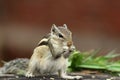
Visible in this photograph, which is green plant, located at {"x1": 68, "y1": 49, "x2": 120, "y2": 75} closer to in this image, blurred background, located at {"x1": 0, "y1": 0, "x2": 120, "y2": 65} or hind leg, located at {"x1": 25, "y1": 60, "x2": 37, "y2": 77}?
hind leg, located at {"x1": 25, "y1": 60, "x2": 37, "y2": 77}

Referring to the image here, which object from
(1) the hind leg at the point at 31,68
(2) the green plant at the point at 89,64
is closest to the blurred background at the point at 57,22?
(2) the green plant at the point at 89,64

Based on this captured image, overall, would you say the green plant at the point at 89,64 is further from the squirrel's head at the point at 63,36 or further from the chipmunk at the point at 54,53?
the squirrel's head at the point at 63,36

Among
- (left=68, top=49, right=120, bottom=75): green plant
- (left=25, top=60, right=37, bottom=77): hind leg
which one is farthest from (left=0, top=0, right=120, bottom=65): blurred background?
(left=25, top=60, right=37, bottom=77): hind leg

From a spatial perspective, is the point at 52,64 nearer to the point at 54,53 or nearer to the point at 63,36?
the point at 54,53

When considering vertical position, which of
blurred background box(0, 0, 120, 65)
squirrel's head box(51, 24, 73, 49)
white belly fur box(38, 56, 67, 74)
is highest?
blurred background box(0, 0, 120, 65)

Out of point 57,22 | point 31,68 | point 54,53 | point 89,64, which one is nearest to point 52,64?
point 54,53

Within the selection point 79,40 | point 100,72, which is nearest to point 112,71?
point 100,72
